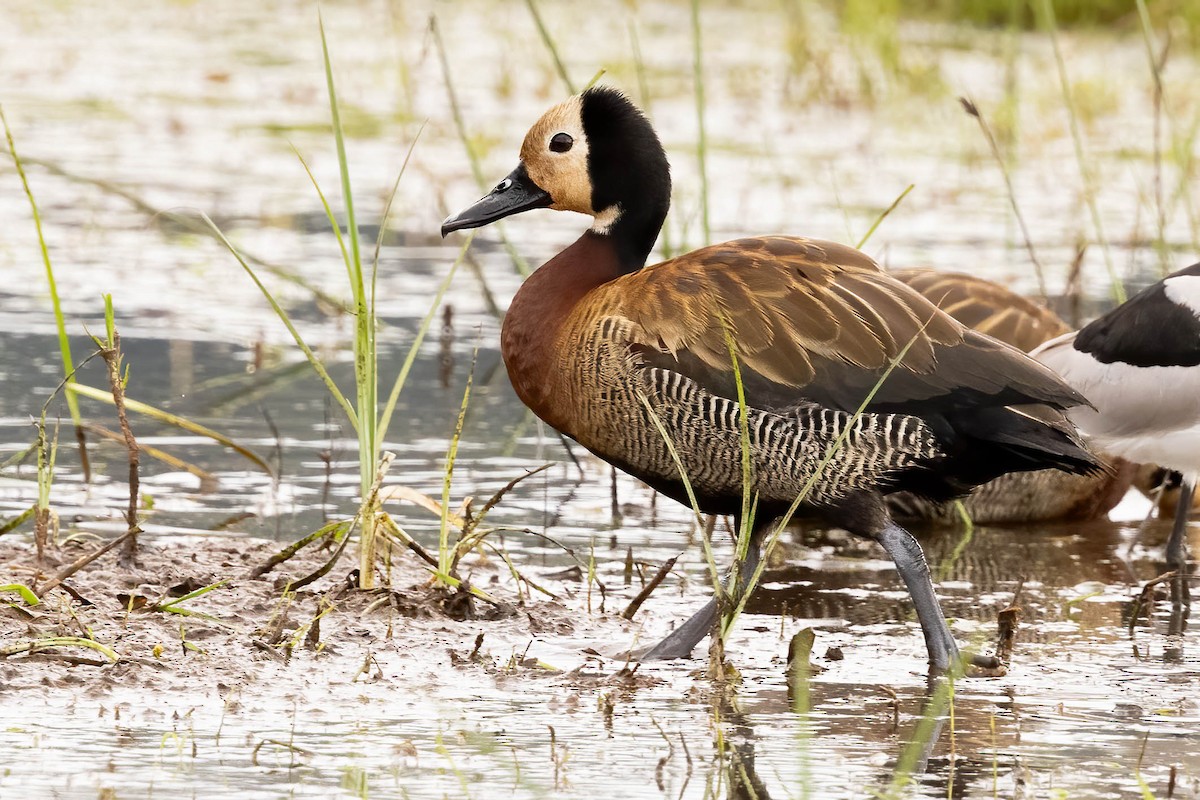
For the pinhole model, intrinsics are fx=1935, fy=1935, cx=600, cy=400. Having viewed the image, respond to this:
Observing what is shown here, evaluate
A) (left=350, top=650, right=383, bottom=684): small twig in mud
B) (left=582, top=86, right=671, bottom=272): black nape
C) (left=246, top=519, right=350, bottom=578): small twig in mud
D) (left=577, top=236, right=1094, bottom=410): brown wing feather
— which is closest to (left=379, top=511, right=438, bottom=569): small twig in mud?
(left=246, top=519, right=350, bottom=578): small twig in mud

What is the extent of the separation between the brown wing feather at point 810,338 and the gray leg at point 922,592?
385 millimetres

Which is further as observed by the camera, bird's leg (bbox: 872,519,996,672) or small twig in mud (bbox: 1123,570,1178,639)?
small twig in mud (bbox: 1123,570,1178,639)

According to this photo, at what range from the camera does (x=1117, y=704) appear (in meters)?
4.80

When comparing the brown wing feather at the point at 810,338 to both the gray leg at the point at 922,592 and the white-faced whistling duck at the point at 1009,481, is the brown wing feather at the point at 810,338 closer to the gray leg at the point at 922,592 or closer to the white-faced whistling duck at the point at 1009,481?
the gray leg at the point at 922,592

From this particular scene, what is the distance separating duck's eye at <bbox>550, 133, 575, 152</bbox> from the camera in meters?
5.84

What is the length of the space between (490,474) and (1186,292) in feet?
8.44

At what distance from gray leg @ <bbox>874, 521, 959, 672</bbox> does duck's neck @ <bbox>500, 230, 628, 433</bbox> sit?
95cm

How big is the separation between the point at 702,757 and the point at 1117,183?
934cm

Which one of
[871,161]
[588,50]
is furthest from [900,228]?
[588,50]

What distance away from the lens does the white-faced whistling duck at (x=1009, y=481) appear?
7066 millimetres

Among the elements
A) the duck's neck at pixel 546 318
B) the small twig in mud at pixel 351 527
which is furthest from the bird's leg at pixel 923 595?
the small twig in mud at pixel 351 527

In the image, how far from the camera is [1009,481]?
278 inches

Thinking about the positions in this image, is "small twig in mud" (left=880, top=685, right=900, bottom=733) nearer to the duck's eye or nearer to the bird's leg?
the bird's leg

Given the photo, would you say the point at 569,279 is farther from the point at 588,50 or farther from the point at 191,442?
the point at 588,50
